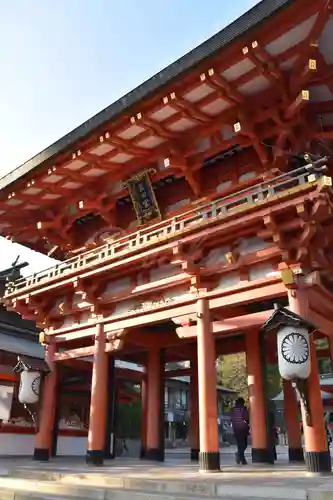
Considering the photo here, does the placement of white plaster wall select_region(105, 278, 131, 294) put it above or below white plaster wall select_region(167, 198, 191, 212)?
below

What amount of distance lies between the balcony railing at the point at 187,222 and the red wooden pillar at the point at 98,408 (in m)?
2.24

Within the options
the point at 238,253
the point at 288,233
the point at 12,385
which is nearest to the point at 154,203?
the point at 238,253

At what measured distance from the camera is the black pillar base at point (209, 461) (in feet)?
27.0

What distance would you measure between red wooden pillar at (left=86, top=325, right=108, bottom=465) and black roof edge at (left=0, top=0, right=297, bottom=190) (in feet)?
17.9

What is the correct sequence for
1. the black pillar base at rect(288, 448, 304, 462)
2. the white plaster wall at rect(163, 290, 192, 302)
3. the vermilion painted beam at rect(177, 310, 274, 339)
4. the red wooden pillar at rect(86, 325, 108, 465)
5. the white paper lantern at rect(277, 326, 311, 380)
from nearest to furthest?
the white paper lantern at rect(277, 326, 311, 380), the vermilion painted beam at rect(177, 310, 274, 339), the white plaster wall at rect(163, 290, 192, 302), the red wooden pillar at rect(86, 325, 108, 465), the black pillar base at rect(288, 448, 304, 462)

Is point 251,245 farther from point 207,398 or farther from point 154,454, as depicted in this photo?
point 154,454

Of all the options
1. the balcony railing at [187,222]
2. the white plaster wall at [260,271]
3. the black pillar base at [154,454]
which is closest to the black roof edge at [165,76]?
the balcony railing at [187,222]

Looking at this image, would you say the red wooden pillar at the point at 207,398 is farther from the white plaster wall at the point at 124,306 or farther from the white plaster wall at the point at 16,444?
the white plaster wall at the point at 16,444

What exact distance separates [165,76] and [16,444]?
14233mm

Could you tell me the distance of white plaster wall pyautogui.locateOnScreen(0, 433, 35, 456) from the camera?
15516mm

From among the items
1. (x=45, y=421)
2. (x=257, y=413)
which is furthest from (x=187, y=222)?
(x=45, y=421)

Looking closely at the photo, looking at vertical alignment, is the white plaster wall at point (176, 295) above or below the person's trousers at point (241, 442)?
above

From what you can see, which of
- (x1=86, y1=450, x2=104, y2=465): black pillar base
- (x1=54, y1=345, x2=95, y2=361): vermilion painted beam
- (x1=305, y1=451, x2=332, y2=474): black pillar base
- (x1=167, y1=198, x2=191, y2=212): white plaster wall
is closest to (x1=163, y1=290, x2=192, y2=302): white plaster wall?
(x1=167, y1=198, x2=191, y2=212): white plaster wall

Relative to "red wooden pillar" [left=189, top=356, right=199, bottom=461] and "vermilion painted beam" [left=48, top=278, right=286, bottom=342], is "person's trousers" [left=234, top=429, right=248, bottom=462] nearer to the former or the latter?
"red wooden pillar" [left=189, top=356, right=199, bottom=461]
